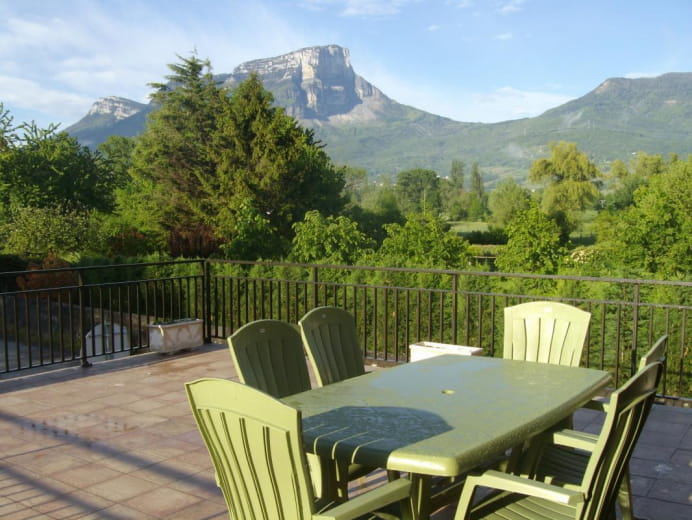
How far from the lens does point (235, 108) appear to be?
2877 cm

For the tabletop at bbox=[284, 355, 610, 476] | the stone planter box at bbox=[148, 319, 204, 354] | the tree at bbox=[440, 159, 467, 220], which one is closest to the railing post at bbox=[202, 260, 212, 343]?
the stone planter box at bbox=[148, 319, 204, 354]

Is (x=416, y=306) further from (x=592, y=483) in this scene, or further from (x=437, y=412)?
(x=592, y=483)

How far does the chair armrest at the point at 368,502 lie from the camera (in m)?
1.64

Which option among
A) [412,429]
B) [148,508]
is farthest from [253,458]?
[148,508]

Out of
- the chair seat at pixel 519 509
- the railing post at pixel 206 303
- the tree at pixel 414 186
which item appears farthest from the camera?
the tree at pixel 414 186

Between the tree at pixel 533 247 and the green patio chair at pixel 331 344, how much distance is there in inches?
377

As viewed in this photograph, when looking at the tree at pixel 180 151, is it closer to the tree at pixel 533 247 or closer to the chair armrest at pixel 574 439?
the tree at pixel 533 247

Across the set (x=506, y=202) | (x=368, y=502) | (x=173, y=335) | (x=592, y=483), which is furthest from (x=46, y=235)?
(x=506, y=202)

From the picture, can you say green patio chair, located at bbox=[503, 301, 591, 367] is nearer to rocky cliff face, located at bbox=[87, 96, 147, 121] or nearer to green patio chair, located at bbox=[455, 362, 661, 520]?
green patio chair, located at bbox=[455, 362, 661, 520]

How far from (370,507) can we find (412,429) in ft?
1.23

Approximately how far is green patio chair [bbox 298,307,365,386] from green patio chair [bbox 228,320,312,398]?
93mm

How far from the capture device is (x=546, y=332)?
3.44 m

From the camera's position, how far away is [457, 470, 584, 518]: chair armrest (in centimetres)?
175

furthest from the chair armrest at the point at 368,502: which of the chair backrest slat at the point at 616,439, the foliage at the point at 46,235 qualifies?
the foliage at the point at 46,235
